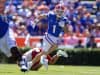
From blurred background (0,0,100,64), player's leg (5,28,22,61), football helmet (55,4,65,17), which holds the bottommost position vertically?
blurred background (0,0,100,64)

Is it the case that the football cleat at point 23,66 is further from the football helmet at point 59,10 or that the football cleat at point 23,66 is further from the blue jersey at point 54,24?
the football helmet at point 59,10

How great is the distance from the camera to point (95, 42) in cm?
2248

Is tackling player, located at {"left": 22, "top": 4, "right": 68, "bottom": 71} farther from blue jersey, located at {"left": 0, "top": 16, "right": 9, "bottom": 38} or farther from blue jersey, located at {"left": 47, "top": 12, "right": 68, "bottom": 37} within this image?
blue jersey, located at {"left": 0, "top": 16, "right": 9, "bottom": 38}

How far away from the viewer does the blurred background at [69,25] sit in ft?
73.0

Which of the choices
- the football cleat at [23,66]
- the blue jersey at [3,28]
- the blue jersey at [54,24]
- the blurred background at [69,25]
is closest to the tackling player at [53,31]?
the blue jersey at [54,24]

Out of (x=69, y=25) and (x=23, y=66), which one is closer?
(x=23, y=66)

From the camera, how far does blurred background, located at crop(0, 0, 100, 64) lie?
877 inches

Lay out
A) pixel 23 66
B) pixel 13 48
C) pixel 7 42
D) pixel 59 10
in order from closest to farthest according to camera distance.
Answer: pixel 23 66 → pixel 13 48 → pixel 7 42 → pixel 59 10

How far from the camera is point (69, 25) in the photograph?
77.5ft

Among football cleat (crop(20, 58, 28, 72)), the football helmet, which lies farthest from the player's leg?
the football helmet

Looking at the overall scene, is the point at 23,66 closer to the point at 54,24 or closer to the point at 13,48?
the point at 13,48

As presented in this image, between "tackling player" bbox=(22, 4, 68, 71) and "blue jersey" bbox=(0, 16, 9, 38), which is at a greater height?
"blue jersey" bbox=(0, 16, 9, 38)

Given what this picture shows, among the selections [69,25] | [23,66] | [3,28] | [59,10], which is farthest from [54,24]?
[69,25]

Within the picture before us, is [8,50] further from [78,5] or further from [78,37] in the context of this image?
[78,5]
